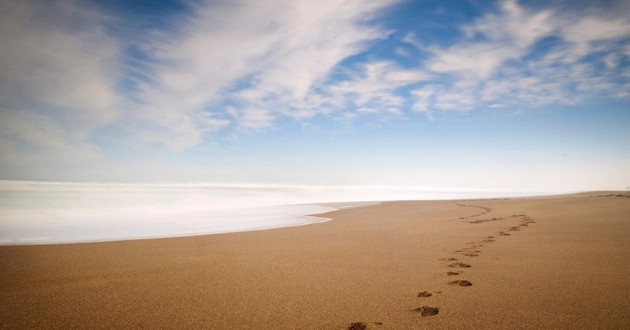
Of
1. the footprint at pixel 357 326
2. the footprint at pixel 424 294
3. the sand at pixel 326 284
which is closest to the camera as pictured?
the footprint at pixel 357 326

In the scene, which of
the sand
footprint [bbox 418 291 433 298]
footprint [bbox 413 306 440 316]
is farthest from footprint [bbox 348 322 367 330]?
footprint [bbox 418 291 433 298]

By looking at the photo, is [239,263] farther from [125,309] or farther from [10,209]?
[10,209]

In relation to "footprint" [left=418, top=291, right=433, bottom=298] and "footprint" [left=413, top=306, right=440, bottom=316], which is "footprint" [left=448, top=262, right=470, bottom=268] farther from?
"footprint" [left=413, top=306, right=440, bottom=316]

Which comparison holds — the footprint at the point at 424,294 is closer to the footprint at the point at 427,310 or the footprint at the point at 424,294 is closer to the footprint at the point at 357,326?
the footprint at the point at 427,310

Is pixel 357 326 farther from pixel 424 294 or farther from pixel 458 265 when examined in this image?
pixel 458 265

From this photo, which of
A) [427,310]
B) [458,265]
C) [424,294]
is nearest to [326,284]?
[424,294]

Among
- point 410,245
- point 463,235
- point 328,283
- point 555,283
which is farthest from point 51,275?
point 463,235

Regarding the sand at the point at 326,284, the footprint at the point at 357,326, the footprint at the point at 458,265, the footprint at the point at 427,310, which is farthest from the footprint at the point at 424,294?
the footprint at the point at 458,265

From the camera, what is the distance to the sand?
274 centimetres

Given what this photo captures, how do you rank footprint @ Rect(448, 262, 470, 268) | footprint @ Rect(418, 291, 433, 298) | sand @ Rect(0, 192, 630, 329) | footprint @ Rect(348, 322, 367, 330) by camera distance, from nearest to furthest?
1. footprint @ Rect(348, 322, 367, 330)
2. sand @ Rect(0, 192, 630, 329)
3. footprint @ Rect(418, 291, 433, 298)
4. footprint @ Rect(448, 262, 470, 268)

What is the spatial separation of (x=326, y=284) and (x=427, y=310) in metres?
1.18

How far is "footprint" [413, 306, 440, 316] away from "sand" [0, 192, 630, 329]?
0.02m

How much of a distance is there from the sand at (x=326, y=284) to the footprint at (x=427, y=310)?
0.02 m

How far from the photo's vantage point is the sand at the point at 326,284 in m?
2.74
